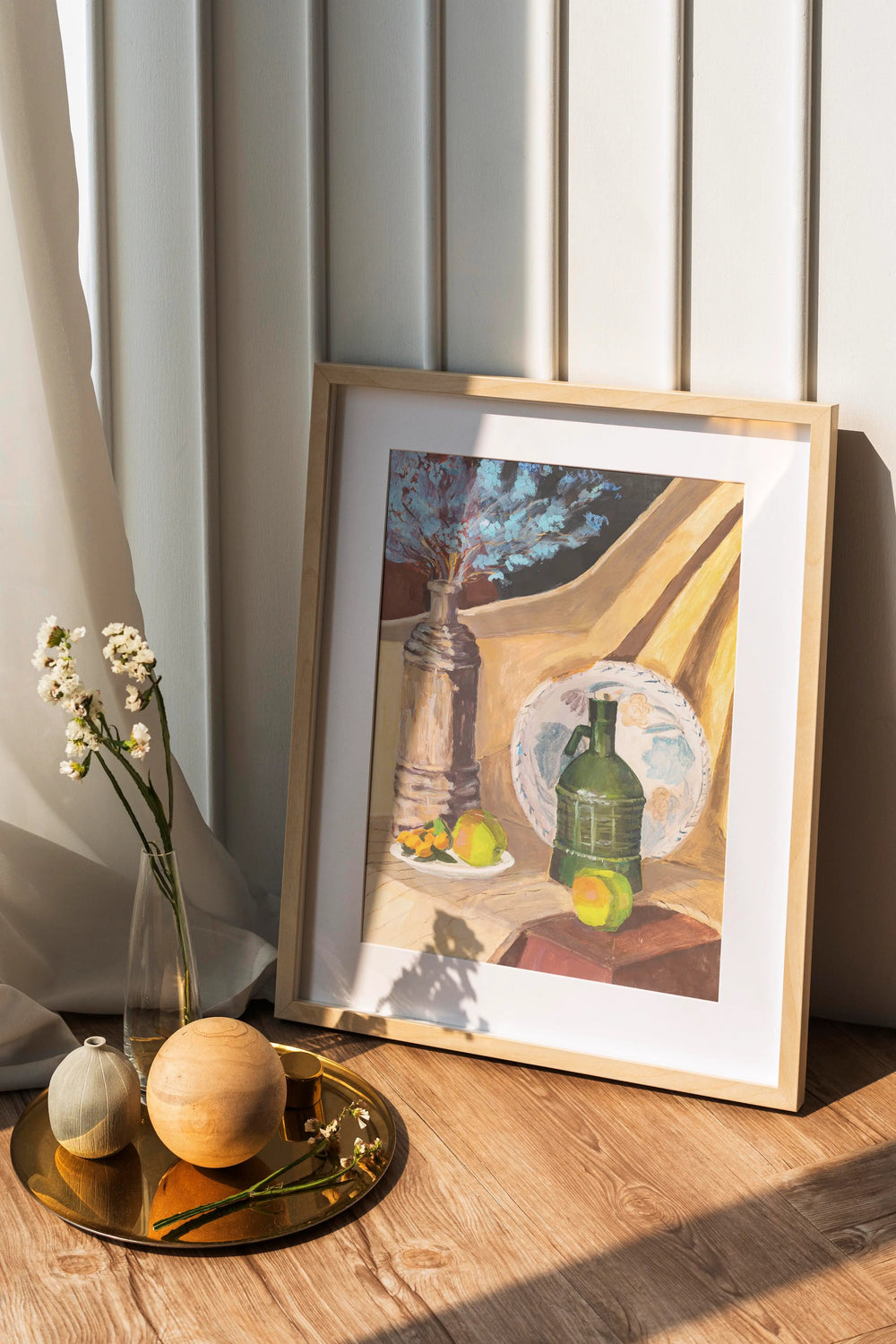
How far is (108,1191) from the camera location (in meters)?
1.04

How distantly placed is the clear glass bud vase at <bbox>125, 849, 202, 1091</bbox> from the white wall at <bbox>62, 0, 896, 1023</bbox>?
1.07 ft

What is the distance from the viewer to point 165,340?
1382mm

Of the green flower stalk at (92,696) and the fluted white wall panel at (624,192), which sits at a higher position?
the fluted white wall panel at (624,192)

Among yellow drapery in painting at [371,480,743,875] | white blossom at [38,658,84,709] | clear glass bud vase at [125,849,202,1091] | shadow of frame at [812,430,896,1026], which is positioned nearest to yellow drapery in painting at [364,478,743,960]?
yellow drapery in painting at [371,480,743,875]

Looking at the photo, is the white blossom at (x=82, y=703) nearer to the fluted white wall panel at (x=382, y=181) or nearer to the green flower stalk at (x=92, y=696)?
the green flower stalk at (x=92, y=696)

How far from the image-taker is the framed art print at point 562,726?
3.86 ft

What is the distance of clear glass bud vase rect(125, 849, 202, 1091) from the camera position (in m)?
1.14

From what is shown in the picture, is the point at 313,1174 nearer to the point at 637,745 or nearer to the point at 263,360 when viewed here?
the point at 637,745

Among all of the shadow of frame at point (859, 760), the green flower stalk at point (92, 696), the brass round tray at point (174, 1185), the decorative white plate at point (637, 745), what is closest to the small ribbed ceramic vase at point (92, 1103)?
the brass round tray at point (174, 1185)

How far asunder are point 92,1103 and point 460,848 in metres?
0.42

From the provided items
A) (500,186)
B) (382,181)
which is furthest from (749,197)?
(382,181)

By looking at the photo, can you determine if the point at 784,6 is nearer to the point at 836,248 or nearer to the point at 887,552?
the point at 836,248

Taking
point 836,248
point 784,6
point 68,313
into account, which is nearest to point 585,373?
point 836,248

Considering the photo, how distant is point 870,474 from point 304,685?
59cm
